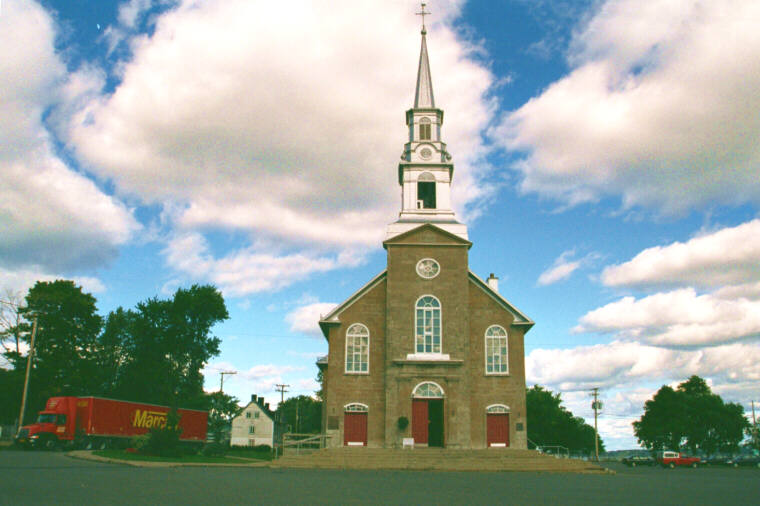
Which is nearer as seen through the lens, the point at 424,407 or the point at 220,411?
the point at 424,407

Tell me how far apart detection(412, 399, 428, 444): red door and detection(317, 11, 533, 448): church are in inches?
2.0

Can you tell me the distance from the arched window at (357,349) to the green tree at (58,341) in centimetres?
2560

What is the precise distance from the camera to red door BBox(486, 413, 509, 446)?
31406mm

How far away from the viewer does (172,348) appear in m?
53.7

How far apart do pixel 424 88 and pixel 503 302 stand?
14.6 metres

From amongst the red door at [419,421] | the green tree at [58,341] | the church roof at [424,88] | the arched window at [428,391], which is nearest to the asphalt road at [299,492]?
the red door at [419,421]

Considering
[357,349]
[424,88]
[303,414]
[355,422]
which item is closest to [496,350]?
[357,349]

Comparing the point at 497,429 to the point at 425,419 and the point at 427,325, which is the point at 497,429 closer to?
the point at 425,419

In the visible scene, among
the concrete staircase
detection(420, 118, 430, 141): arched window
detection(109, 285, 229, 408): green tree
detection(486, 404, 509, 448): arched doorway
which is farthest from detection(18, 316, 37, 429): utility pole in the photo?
detection(486, 404, 509, 448): arched doorway

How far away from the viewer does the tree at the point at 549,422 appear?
3233 inches

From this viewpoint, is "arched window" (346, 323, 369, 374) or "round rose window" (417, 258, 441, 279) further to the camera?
"round rose window" (417, 258, 441, 279)

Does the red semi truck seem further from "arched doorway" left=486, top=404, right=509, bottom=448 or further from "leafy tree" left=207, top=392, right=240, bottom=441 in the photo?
"leafy tree" left=207, top=392, right=240, bottom=441

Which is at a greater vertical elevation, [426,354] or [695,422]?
[426,354]

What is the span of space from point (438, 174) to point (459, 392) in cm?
1292
